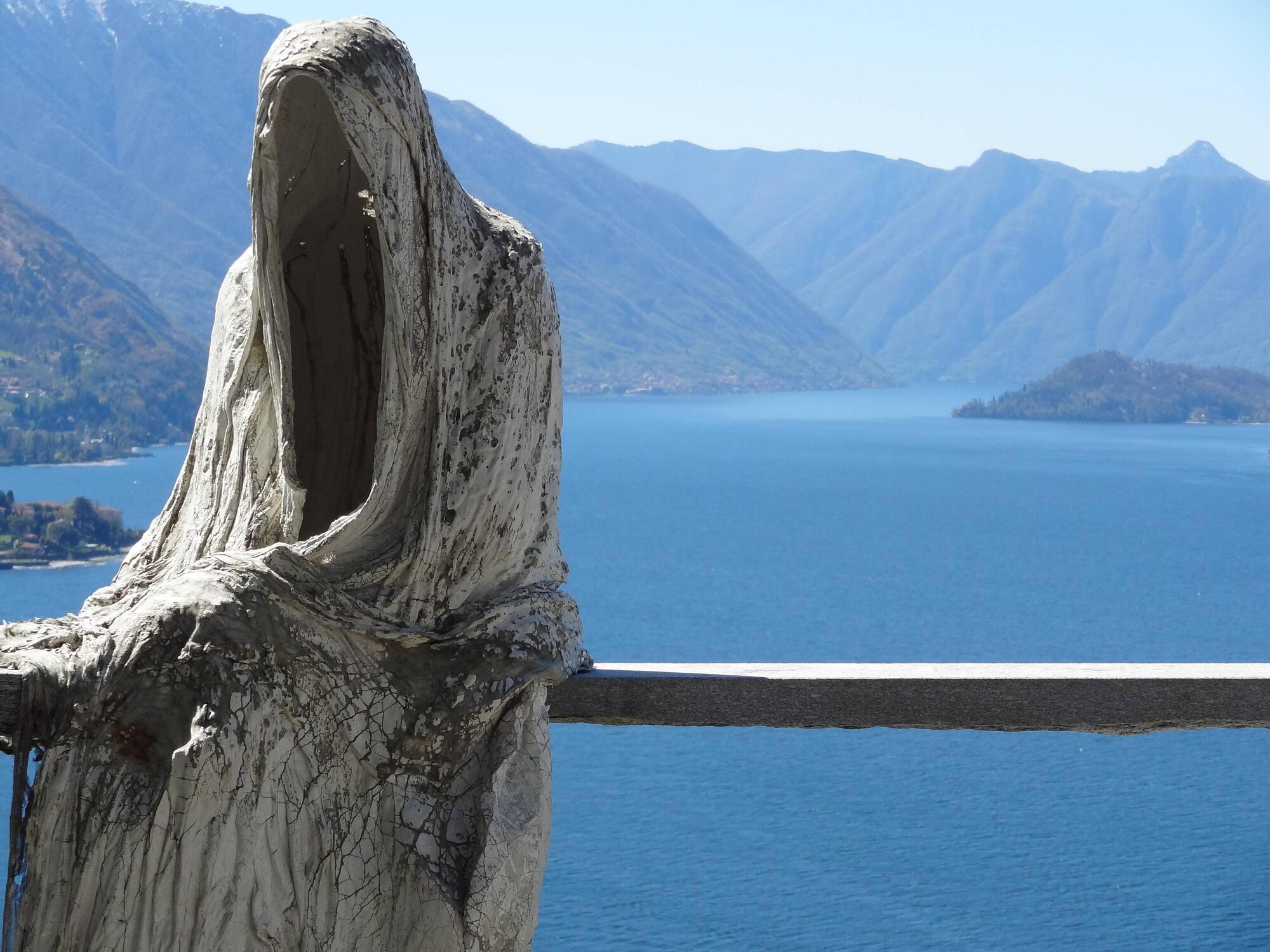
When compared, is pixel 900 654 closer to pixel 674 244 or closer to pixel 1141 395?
pixel 1141 395

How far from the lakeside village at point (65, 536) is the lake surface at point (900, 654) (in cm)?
63

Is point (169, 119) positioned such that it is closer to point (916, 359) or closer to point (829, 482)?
point (829, 482)

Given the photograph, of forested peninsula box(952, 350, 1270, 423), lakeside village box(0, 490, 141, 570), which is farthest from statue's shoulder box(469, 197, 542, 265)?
forested peninsula box(952, 350, 1270, 423)

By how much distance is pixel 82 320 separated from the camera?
6438 centimetres

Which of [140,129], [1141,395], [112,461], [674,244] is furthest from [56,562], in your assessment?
[674,244]

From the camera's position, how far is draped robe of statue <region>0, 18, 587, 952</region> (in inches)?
74.5

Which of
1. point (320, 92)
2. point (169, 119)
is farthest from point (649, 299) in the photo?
point (320, 92)

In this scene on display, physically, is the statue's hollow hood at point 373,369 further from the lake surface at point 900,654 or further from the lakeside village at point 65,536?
the lakeside village at point 65,536

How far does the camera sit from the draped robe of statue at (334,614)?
1892mm

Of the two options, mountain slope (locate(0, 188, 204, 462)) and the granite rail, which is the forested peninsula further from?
the granite rail

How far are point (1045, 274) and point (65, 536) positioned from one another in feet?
501

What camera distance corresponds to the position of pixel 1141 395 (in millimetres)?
94562

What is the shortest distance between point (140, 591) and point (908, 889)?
11.4 m

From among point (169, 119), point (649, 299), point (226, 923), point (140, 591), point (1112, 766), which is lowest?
point (1112, 766)
